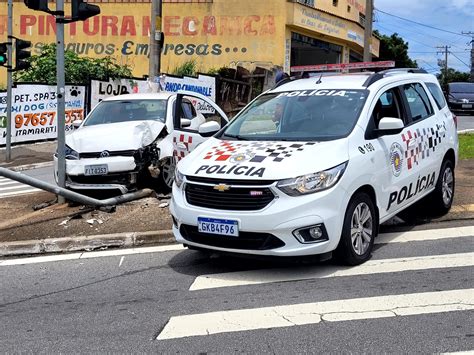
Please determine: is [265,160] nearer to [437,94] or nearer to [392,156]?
[392,156]

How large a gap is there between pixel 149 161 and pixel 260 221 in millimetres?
4014

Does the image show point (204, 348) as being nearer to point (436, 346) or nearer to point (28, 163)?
point (436, 346)

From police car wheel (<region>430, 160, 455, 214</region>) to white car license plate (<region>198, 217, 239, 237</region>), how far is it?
3399mm

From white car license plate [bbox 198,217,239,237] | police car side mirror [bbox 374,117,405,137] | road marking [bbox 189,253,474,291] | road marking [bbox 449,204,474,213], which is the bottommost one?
road marking [bbox 189,253,474,291]

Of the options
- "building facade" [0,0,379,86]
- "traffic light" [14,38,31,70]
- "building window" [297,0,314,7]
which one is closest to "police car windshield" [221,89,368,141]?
"traffic light" [14,38,31,70]

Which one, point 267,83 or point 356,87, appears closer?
point 356,87

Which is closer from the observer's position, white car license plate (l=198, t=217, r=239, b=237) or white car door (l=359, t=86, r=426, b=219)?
white car license plate (l=198, t=217, r=239, b=237)

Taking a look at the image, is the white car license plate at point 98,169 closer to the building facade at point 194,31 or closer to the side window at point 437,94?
the side window at point 437,94

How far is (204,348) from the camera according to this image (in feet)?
13.4

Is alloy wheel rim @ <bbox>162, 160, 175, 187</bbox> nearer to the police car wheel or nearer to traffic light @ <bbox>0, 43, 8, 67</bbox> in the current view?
the police car wheel

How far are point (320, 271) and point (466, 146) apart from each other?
9.63m

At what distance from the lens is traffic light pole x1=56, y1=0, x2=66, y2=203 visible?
26.9ft

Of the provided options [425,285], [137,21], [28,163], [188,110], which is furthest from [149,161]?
[137,21]

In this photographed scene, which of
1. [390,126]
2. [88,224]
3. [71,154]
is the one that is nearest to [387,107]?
[390,126]
